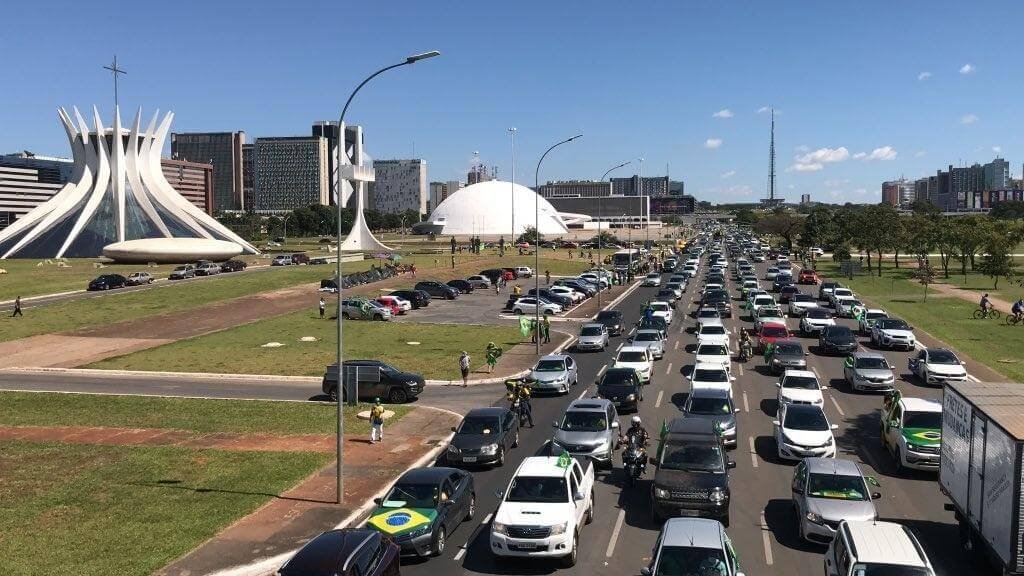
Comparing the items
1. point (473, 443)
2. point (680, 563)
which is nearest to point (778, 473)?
point (473, 443)

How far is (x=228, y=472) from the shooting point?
2123 cm

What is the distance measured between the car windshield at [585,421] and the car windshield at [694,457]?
3.84 m

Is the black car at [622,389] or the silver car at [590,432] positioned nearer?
the silver car at [590,432]

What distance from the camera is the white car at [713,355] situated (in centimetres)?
3281

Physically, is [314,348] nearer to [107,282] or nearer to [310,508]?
[310,508]

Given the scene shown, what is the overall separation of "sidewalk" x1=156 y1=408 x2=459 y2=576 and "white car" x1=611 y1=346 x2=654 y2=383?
918 centimetres

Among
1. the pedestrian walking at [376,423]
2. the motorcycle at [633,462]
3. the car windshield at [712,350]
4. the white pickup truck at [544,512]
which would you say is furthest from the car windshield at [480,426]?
the car windshield at [712,350]

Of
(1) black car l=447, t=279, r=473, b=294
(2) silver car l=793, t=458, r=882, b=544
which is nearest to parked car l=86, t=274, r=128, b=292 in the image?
(1) black car l=447, t=279, r=473, b=294

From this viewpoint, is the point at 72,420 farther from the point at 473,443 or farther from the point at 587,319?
the point at 587,319

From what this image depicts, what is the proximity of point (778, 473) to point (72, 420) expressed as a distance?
22091mm

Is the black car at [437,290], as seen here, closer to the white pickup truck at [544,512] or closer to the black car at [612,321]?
the black car at [612,321]

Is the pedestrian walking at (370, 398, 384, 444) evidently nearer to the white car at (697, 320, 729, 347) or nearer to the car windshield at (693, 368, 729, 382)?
the car windshield at (693, 368, 729, 382)

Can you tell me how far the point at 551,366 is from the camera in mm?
32000

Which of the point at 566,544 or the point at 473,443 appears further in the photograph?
the point at 473,443
